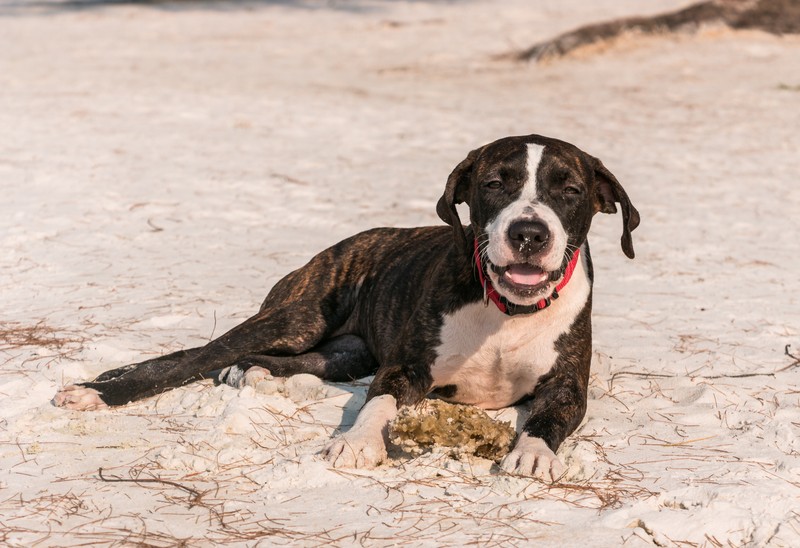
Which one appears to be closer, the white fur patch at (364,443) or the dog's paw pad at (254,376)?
the white fur patch at (364,443)

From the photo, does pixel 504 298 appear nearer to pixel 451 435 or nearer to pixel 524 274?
pixel 524 274

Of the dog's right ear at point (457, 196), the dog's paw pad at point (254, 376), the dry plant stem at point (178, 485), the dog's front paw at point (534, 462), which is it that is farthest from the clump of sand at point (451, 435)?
the dog's paw pad at point (254, 376)

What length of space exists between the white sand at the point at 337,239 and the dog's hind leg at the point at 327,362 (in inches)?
14.7

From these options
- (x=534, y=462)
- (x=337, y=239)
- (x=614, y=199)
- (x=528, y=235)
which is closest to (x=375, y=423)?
(x=534, y=462)

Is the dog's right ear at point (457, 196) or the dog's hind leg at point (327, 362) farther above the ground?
the dog's right ear at point (457, 196)

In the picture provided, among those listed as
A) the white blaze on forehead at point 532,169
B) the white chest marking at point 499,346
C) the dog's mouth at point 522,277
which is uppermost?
the white blaze on forehead at point 532,169

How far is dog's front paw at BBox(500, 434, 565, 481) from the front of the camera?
4.37 metres

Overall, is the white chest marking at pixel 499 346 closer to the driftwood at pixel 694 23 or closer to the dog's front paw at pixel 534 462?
the dog's front paw at pixel 534 462

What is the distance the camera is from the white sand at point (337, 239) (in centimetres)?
409

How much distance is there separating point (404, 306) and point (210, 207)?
14.1ft

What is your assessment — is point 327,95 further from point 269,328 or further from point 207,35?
point 269,328

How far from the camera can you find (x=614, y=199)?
17.9 ft

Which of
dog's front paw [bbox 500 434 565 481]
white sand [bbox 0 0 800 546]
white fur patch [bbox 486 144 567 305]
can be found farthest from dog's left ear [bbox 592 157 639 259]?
dog's front paw [bbox 500 434 565 481]

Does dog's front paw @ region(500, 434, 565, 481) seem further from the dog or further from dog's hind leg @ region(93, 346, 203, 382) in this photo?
dog's hind leg @ region(93, 346, 203, 382)
